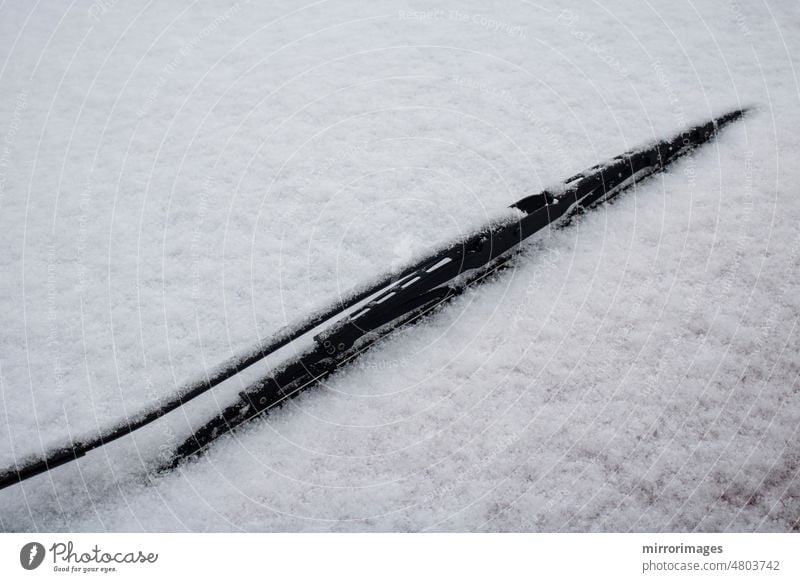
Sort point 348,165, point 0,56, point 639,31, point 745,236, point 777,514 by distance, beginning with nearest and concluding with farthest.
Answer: point 777,514 < point 745,236 < point 348,165 < point 639,31 < point 0,56

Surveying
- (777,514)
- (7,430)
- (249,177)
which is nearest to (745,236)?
(777,514)

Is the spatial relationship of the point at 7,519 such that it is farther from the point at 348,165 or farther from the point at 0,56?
the point at 0,56

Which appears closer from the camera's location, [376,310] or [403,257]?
[376,310]

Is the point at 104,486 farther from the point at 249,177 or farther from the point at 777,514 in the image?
the point at 777,514

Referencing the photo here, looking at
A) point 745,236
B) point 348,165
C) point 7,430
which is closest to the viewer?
point 7,430

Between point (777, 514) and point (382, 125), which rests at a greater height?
point (382, 125)

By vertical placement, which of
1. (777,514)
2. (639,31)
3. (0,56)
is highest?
(0,56)

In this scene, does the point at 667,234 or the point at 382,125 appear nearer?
the point at 667,234

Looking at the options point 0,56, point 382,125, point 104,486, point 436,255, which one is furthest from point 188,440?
point 0,56
